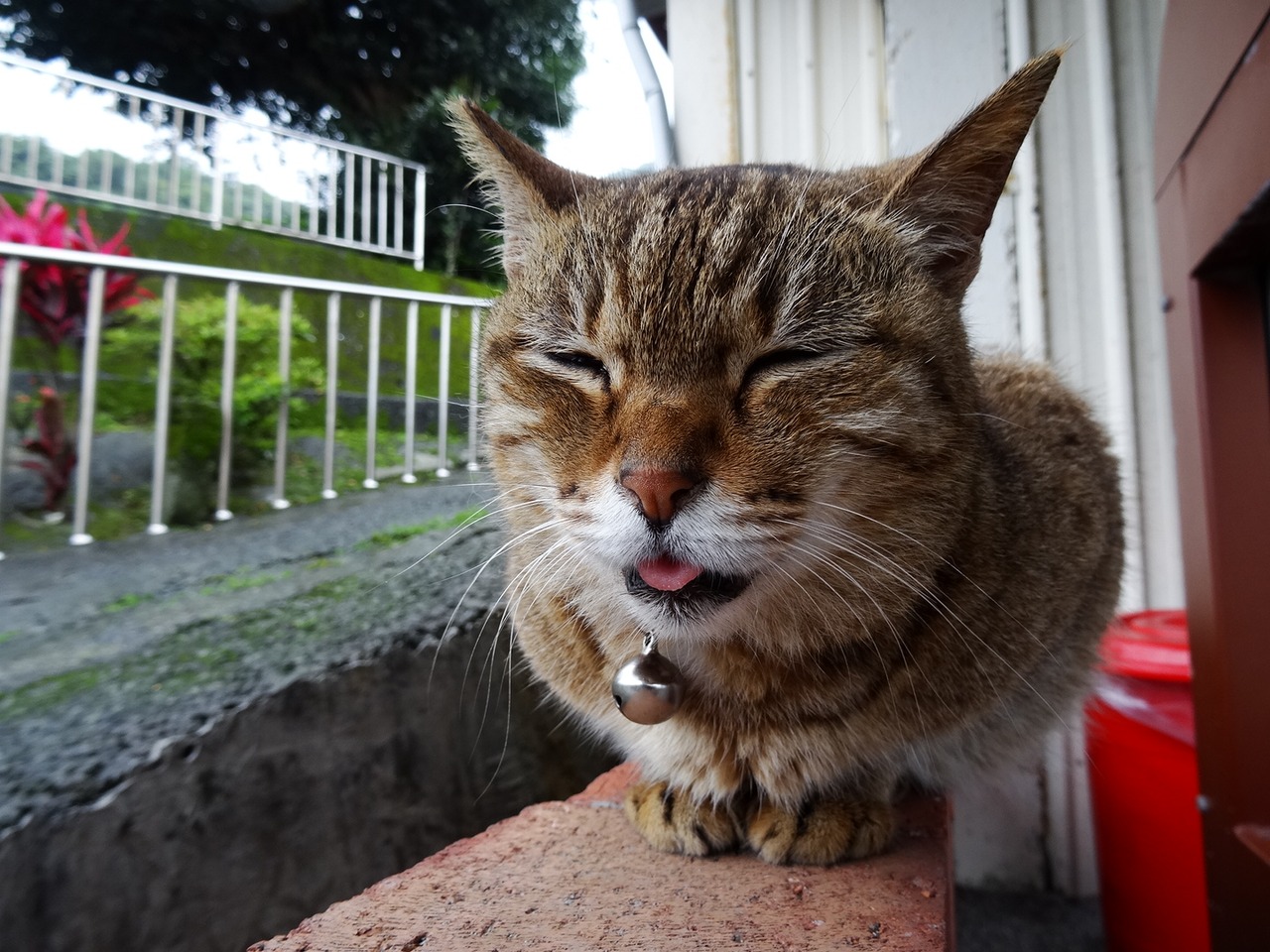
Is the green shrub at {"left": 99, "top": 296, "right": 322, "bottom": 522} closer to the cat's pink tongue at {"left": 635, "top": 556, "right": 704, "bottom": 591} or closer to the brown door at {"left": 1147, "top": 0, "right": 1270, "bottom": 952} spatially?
the cat's pink tongue at {"left": 635, "top": 556, "right": 704, "bottom": 591}

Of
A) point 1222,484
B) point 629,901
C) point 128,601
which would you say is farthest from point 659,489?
point 128,601

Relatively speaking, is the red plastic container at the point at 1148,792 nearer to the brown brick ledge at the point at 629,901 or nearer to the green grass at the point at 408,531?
the brown brick ledge at the point at 629,901

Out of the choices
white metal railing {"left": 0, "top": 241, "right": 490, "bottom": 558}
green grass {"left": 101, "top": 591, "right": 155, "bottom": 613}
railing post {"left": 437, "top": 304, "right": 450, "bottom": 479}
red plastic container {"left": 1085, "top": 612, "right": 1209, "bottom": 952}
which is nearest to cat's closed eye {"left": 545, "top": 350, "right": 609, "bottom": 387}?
white metal railing {"left": 0, "top": 241, "right": 490, "bottom": 558}

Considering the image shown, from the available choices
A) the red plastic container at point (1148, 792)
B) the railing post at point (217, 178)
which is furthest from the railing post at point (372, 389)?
the red plastic container at point (1148, 792)

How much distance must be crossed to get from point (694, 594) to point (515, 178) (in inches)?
20.9

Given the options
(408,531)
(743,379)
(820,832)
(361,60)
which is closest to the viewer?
(743,379)

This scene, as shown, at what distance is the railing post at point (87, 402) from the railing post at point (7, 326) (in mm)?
72

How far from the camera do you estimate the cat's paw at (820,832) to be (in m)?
0.84

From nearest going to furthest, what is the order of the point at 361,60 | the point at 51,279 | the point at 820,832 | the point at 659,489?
the point at 659,489 < the point at 820,832 < the point at 51,279 < the point at 361,60

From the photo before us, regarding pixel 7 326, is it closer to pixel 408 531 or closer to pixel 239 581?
pixel 239 581

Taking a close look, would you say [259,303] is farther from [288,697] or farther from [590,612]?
[590,612]

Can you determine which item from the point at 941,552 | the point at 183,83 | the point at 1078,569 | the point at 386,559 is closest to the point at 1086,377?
the point at 1078,569

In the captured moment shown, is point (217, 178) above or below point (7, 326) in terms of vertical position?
above

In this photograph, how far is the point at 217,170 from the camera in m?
1.06
